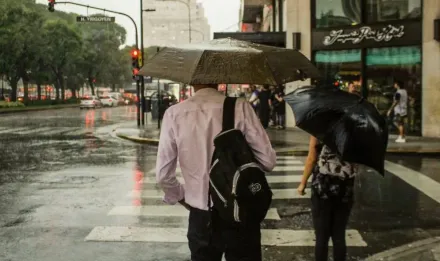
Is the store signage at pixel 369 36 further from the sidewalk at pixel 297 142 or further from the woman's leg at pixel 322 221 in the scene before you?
the woman's leg at pixel 322 221

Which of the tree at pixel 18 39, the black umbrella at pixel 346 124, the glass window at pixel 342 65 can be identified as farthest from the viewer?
the tree at pixel 18 39

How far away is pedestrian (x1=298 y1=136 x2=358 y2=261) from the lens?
4.57 m

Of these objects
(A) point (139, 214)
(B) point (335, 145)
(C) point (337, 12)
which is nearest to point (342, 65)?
(C) point (337, 12)

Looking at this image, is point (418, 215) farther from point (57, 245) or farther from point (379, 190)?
point (57, 245)

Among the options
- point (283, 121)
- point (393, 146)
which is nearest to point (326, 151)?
point (393, 146)

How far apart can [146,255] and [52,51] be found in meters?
59.1

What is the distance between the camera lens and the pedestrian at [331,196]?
180 inches

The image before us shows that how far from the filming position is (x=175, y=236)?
21.7ft

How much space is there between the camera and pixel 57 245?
6.27 meters

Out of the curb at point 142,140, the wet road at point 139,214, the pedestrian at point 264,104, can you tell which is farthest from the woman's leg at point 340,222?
the pedestrian at point 264,104

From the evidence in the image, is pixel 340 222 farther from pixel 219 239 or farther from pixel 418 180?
pixel 418 180

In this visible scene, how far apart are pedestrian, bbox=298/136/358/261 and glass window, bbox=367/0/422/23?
52.0 ft

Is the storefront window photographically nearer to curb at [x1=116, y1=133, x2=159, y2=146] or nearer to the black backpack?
curb at [x1=116, y1=133, x2=159, y2=146]

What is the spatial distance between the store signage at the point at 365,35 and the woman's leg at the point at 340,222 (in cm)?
1588
